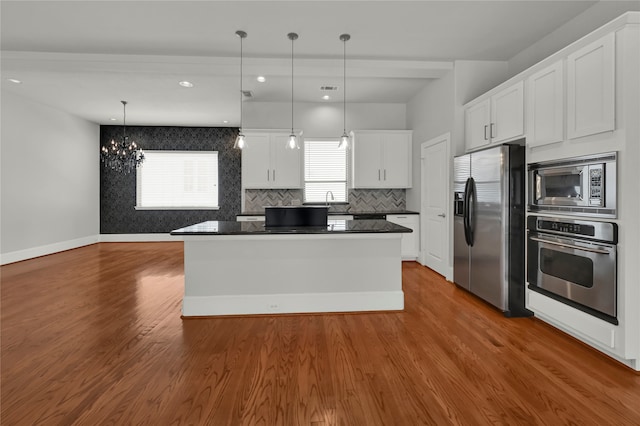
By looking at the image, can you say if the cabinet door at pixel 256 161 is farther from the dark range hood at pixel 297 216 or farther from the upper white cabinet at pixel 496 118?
the upper white cabinet at pixel 496 118

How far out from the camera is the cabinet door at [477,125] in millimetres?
3822

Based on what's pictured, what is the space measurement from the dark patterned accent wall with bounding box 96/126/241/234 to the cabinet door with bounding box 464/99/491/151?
221 inches

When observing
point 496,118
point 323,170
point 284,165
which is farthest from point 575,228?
point 284,165

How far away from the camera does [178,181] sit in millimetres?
8312

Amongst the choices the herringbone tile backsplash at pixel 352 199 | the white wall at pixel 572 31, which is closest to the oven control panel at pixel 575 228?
the white wall at pixel 572 31

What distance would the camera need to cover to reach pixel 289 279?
10.8 ft

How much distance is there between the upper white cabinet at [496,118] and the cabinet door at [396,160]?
1765mm

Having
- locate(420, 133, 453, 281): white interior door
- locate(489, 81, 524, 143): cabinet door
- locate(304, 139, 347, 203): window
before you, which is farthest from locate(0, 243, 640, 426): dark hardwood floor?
locate(304, 139, 347, 203): window

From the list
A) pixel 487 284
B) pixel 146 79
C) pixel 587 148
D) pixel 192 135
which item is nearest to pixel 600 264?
pixel 587 148

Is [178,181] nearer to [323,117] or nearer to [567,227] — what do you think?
[323,117]

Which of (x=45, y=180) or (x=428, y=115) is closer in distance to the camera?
(x=428, y=115)

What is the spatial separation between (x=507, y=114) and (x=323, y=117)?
347 cm

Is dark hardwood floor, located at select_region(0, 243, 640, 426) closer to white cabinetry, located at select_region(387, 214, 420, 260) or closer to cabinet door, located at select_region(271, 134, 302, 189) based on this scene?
white cabinetry, located at select_region(387, 214, 420, 260)

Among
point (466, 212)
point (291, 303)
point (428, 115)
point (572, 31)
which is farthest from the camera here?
point (428, 115)
